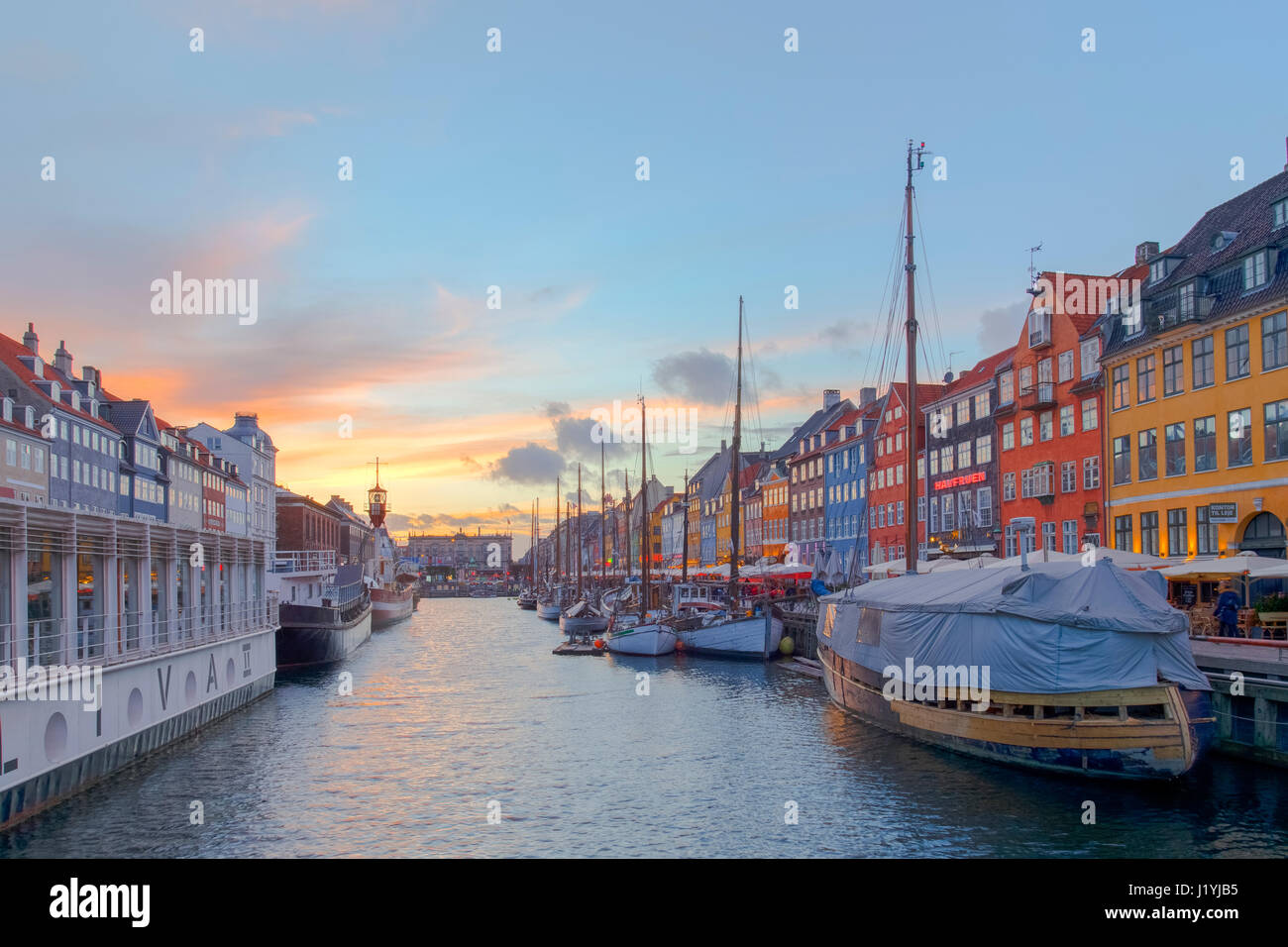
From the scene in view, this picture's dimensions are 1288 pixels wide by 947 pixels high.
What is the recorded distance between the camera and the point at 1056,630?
23.0 meters

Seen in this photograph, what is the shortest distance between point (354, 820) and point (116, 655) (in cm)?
673

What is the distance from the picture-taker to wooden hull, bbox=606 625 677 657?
2217 inches

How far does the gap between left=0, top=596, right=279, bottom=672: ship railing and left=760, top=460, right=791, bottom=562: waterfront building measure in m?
66.2

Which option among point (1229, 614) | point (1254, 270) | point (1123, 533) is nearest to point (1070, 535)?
point (1123, 533)

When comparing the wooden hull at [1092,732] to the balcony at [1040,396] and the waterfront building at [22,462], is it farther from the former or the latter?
the waterfront building at [22,462]

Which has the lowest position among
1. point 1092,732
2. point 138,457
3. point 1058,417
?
point 1092,732

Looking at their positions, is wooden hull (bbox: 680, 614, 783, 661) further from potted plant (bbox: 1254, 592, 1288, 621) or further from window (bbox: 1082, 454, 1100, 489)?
potted plant (bbox: 1254, 592, 1288, 621)

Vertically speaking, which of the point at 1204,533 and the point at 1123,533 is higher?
the point at 1204,533

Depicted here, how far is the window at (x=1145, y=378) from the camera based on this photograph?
43.2 meters

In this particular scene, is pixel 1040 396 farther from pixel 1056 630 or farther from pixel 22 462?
pixel 22 462

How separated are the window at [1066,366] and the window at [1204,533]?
12.1 meters

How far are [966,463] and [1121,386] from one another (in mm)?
15995

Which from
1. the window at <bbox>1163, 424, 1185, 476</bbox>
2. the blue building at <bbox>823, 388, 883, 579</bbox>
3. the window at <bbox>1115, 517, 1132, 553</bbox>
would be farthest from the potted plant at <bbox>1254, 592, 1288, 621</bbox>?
the blue building at <bbox>823, 388, 883, 579</bbox>
